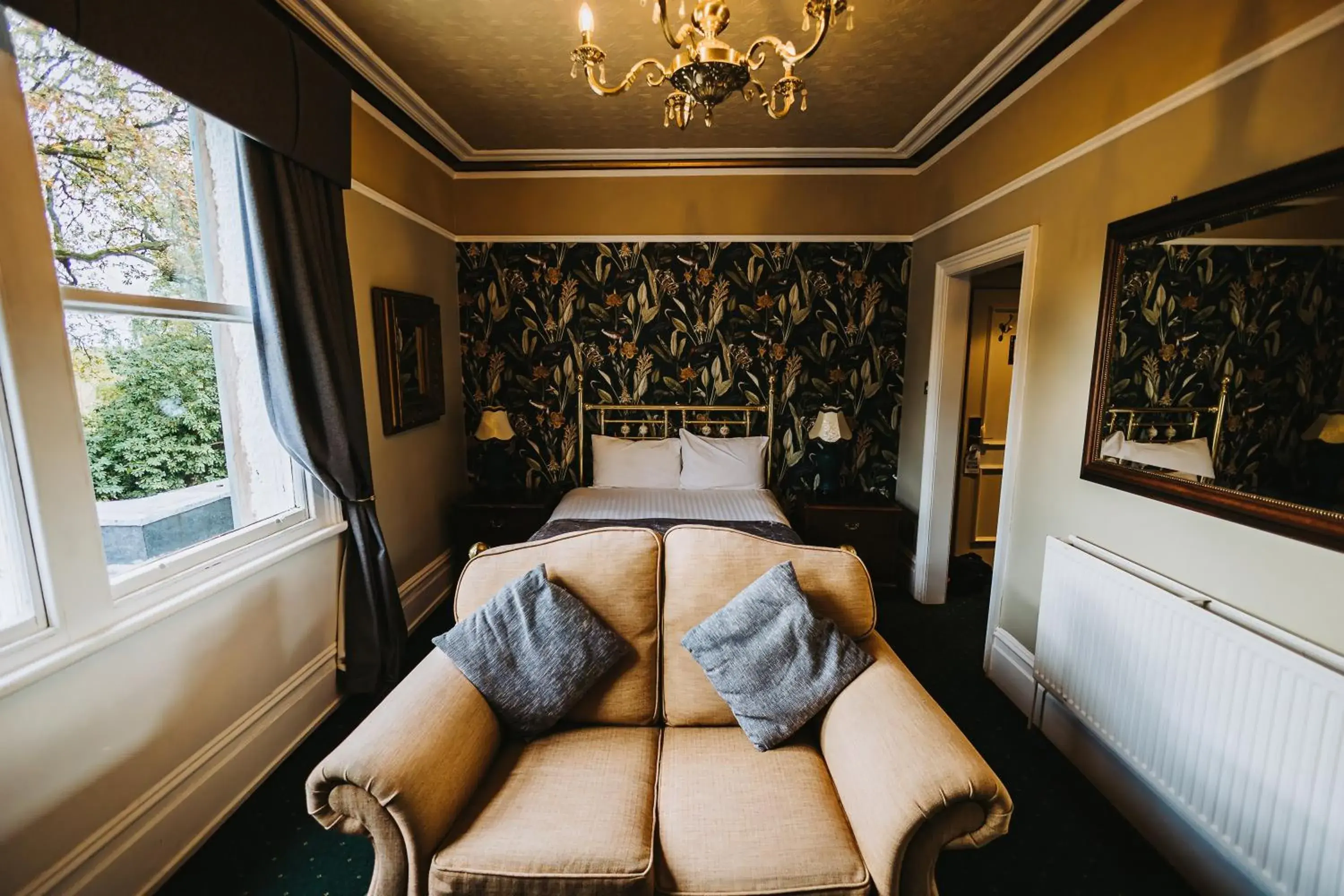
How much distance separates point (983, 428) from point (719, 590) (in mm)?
3078

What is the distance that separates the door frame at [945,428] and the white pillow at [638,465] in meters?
1.54

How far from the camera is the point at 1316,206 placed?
1293 millimetres

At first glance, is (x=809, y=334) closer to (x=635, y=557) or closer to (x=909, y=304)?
(x=909, y=304)

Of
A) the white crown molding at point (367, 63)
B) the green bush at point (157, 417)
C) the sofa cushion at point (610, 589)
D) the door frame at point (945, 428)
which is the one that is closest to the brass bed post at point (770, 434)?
the door frame at point (945, 428)

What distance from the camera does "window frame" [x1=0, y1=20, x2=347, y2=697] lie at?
1260 mm

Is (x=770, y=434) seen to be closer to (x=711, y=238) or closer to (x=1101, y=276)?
(x=711, y=238)

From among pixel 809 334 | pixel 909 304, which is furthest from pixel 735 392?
pixel 909 304

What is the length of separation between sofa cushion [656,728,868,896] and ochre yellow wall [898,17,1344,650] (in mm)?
1211

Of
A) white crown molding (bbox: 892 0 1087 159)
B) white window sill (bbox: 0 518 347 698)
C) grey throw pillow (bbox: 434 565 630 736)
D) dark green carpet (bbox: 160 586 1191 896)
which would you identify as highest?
white crown molding (bbox: 892 0 1087 159)

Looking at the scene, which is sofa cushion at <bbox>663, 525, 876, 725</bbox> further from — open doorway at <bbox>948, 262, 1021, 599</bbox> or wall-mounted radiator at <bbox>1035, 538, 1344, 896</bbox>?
open doorway at <bbox>948, 262, 1021, 599</bbox>

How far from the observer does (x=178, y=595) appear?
1.67m

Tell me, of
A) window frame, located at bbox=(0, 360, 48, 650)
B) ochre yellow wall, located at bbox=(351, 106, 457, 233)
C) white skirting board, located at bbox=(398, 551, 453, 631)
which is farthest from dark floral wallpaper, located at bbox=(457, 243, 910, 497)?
window frame, located at bbox=(0, 360, 48, 650)

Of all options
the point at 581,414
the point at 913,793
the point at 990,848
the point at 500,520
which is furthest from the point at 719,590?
the point at 581,414

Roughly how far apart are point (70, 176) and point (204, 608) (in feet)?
4.10
